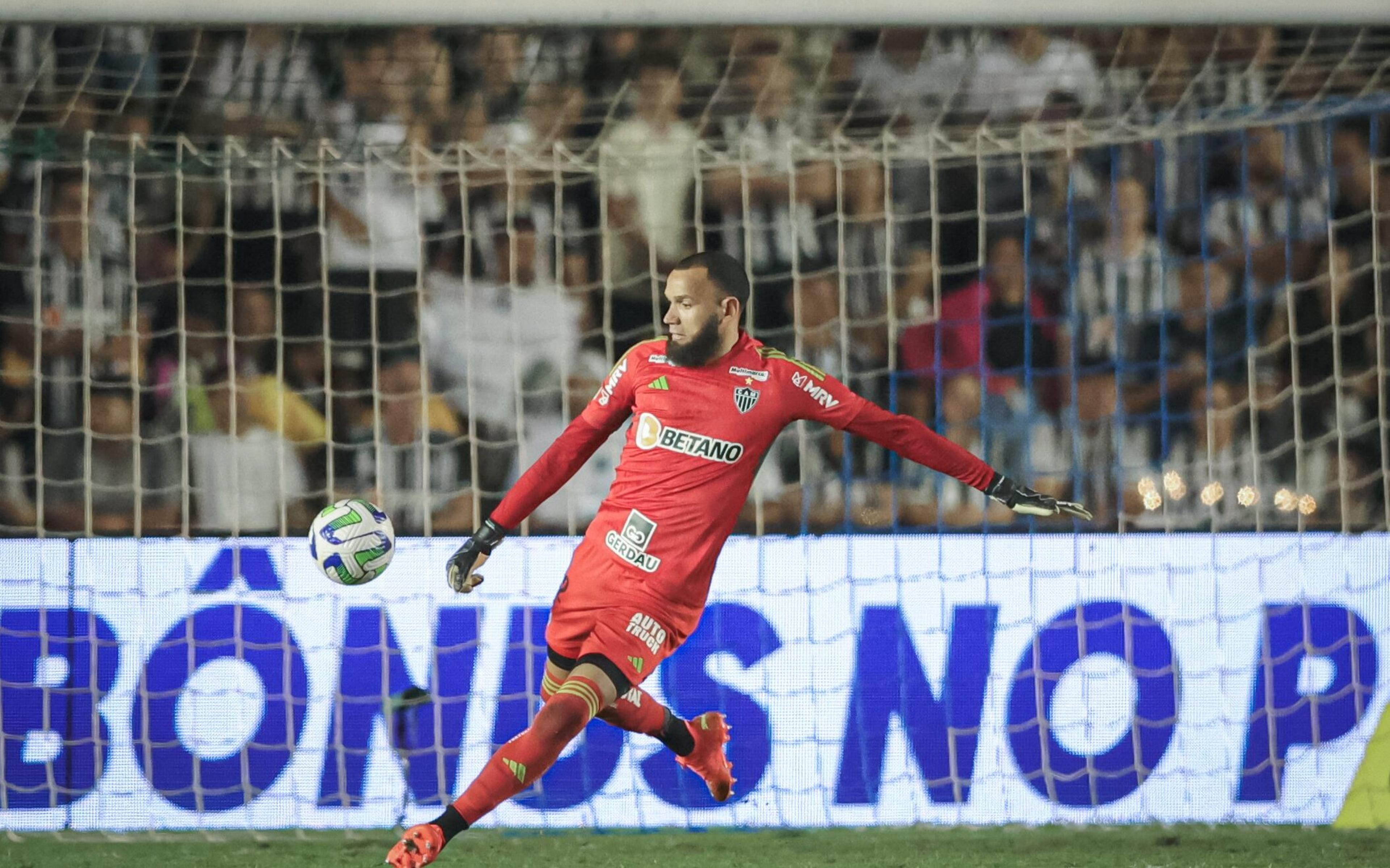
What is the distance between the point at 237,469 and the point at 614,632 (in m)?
2.67

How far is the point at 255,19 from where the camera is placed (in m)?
4.45

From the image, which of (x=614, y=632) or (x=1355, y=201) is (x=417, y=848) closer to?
(x=614, y=632)

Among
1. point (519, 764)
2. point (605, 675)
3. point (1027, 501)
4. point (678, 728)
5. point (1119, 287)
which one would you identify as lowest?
point (678, 728)

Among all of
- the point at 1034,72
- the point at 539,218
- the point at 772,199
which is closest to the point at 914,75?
the point at 1034,72

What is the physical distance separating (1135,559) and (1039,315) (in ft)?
4.06

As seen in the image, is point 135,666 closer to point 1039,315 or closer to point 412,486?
Answer: point 412,486

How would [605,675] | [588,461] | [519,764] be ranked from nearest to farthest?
[519,764] → [605,675] → [588,461]

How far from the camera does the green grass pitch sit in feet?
15.3

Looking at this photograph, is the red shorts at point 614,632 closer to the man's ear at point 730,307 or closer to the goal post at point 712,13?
the man's ear at point 730,307

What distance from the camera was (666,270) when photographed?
620 cm

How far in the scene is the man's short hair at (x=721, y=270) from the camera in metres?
3.87

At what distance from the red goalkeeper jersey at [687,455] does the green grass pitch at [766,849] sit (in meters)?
1.22

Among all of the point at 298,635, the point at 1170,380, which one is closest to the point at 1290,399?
the point at 1170,380

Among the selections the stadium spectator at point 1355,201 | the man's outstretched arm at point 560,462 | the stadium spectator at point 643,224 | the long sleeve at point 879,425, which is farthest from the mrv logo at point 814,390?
the stadium spectator at point 1355,201
